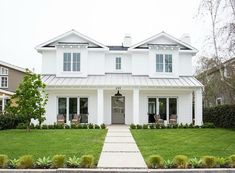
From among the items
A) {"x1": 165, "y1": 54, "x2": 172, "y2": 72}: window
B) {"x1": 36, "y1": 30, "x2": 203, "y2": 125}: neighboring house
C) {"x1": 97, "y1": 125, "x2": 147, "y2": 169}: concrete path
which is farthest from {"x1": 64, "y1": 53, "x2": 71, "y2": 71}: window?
{"x1": 97, "y1": 125, "x2": 147, "y2": 169}: concrete path

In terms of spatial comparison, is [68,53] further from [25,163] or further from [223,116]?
[25,163]

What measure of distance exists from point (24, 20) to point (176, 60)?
42.5 ft

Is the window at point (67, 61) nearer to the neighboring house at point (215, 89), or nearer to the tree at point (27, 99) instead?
the tree at point (27, 99)

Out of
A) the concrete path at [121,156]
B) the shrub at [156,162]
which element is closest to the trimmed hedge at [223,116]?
the concrete path at [121,156]

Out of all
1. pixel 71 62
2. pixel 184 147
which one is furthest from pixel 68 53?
pixel 184 147

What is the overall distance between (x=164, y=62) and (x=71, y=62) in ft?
26.1

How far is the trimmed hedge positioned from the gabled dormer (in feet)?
35.1

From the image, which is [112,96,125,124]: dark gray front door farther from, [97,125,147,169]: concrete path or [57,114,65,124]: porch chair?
[97,125,147,169]: concrete path

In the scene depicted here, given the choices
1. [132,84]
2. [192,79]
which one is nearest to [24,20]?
[132,84]

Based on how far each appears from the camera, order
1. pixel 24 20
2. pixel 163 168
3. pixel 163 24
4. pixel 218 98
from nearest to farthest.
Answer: pixel 163 168 < pixel 24 20 < pixel 163 24 < pixel 218 98

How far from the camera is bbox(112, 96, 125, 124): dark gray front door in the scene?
29656 mm

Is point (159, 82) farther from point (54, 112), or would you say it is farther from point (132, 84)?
point (54, 112)

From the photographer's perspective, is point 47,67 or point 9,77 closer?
point 47,67

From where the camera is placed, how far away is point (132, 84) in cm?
2691
